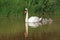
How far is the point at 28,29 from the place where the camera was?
15.6ft

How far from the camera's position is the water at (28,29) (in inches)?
176

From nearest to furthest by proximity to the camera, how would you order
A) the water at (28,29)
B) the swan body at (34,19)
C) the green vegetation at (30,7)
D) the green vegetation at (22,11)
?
1. the water at (28,29)
2. the green vegetation at (22,11)
3. the swan body at (34,19)
4. the green vegetation at (30,7)

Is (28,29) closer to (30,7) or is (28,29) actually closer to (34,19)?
(34,19)

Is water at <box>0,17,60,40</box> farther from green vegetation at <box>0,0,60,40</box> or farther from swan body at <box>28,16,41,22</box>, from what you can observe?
swan body at <box>28,16,41,22</box>

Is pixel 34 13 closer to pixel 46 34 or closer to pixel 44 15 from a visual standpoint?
pixel 44 15

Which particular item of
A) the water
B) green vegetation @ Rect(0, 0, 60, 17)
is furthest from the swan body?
green vegetation @ Rect(0, 0, 60, 17)

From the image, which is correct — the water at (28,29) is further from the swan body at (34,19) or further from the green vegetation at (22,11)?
the swan body at (34,19)

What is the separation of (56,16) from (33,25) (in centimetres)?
61

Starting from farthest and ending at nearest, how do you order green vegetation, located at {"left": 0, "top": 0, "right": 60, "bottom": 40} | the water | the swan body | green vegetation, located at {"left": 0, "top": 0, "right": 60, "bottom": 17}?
green vegetation, located at {"left": 0, "top": 0, "right": 60, "bottom": 17} → the swan body → green vegetation, located at {"left": 0, "top": 0, "right": 60, "bottom": 40} → the water

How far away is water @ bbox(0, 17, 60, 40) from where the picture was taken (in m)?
4.47

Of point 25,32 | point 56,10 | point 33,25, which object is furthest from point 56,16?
point 25,32

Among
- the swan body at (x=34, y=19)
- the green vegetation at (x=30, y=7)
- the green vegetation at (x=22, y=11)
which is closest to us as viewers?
the green vegetation at (x=22, y=11)

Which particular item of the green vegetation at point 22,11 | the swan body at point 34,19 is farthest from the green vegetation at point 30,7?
the swan body at point 34,19

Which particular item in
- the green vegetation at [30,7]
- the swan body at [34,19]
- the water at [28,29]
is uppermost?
the green vegetation at [30,7]
